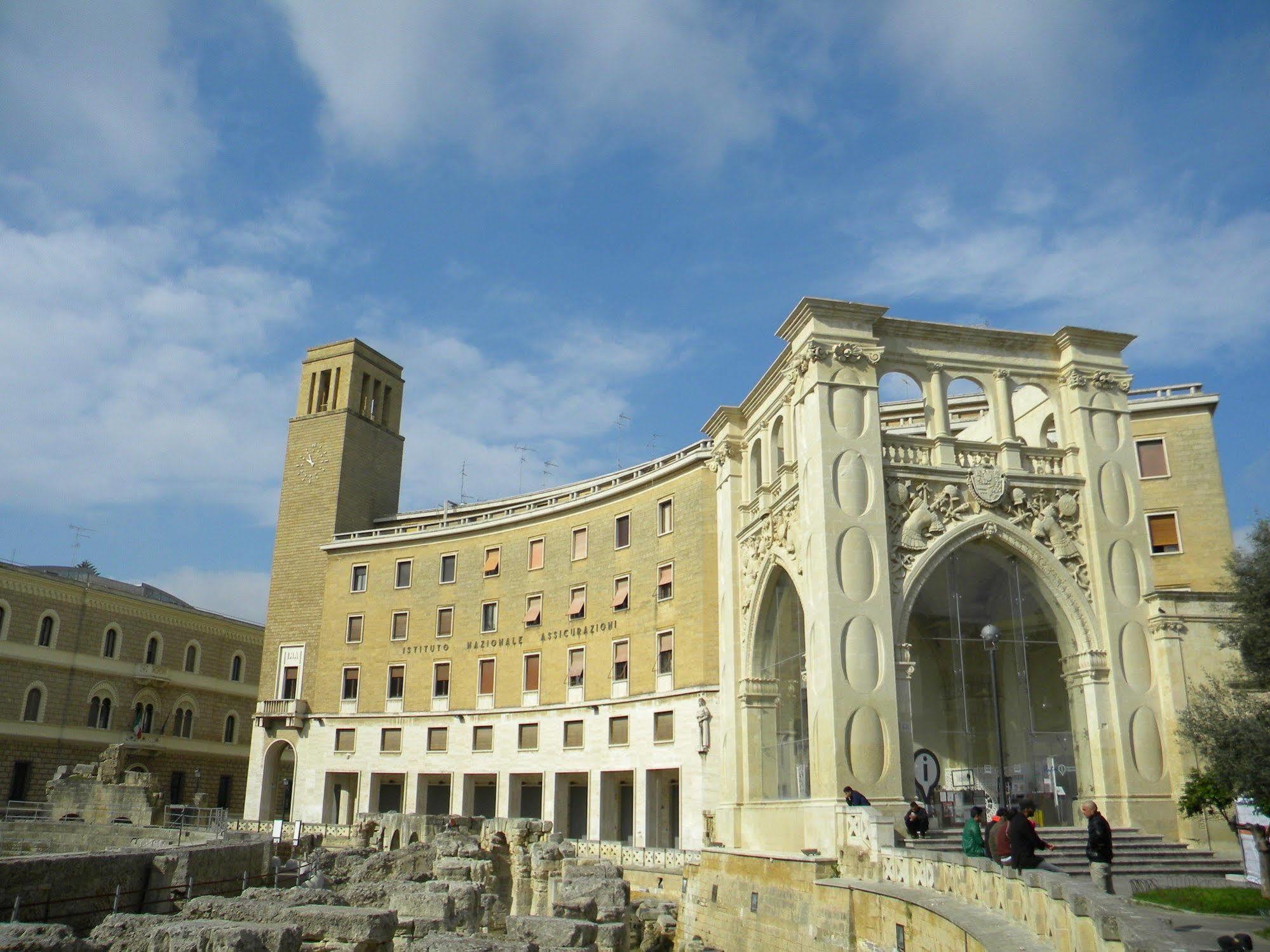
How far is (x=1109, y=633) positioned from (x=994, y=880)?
1223 cm

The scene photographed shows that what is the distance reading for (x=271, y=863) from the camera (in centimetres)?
2516

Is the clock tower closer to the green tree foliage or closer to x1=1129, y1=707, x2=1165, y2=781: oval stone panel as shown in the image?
x1=1129, y1=707, x2=1165, y2=781: oval stone panel

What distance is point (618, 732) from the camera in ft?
124

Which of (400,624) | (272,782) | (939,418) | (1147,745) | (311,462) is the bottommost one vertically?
(272,782)

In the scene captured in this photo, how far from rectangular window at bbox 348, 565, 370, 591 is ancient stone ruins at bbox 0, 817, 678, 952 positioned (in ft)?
39.1

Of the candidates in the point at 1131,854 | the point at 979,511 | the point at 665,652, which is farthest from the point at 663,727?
the point at 1131,854

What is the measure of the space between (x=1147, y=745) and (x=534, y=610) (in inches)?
943

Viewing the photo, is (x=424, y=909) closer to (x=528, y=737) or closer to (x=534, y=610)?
(x=528, y=737)

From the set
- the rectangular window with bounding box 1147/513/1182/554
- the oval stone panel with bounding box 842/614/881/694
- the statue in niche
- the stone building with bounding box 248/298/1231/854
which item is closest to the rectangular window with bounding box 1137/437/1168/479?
the stone building with bounding box 248/298/1231/854

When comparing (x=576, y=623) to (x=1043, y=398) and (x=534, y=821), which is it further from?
(x=1043, y=398)

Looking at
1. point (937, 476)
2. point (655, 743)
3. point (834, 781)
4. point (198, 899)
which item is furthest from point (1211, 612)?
point (198, 899)

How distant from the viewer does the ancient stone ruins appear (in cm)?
1040

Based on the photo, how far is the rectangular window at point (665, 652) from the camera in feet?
118

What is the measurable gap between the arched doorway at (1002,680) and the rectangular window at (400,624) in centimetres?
2544
